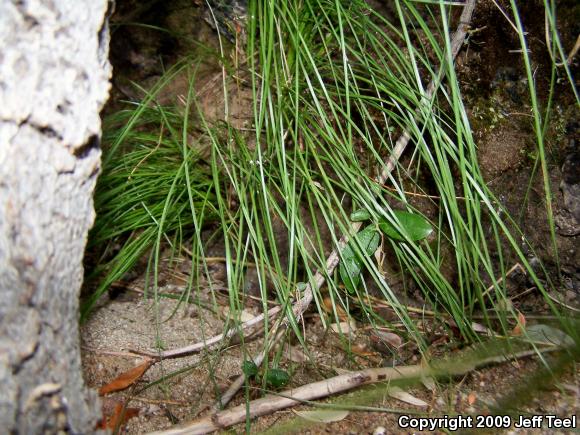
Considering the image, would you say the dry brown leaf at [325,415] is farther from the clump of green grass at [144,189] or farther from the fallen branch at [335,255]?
the clump of green grass at [144,189]

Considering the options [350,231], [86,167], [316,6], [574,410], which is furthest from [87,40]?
[574,410]

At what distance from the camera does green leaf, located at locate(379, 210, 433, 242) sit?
1.37 metres

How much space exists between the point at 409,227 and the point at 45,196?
890 millimetres

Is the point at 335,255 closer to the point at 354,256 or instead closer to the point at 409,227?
the point at 354,256

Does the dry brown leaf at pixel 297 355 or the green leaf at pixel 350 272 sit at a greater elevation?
the green leaf at pixel 350 272

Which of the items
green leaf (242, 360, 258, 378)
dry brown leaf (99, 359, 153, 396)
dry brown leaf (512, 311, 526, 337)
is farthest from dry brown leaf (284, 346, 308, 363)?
dry brown leaf (512, 311, 526, 337)

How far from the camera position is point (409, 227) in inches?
54.6

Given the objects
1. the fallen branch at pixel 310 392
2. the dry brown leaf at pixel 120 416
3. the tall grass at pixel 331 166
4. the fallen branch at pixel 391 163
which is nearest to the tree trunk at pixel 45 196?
the fallen branch at pixel 310 392

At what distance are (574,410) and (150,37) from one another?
1.84 m

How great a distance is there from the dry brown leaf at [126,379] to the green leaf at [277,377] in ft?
1.14

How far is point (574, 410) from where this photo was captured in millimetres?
1166

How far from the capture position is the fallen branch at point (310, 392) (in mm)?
1182

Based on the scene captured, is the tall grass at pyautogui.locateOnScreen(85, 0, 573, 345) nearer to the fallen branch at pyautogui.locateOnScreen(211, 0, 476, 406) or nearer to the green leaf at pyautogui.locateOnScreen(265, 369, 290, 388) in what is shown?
the fallen branch at pyautogui.locateOnScreen(211, 0, 476, 406)

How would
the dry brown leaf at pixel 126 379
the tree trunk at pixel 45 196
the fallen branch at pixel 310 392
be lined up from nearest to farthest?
the tree trunk at pixel 45 196 → the fallen branch at pixel 310 392 → the dry brown leaf at pixel 126 379
